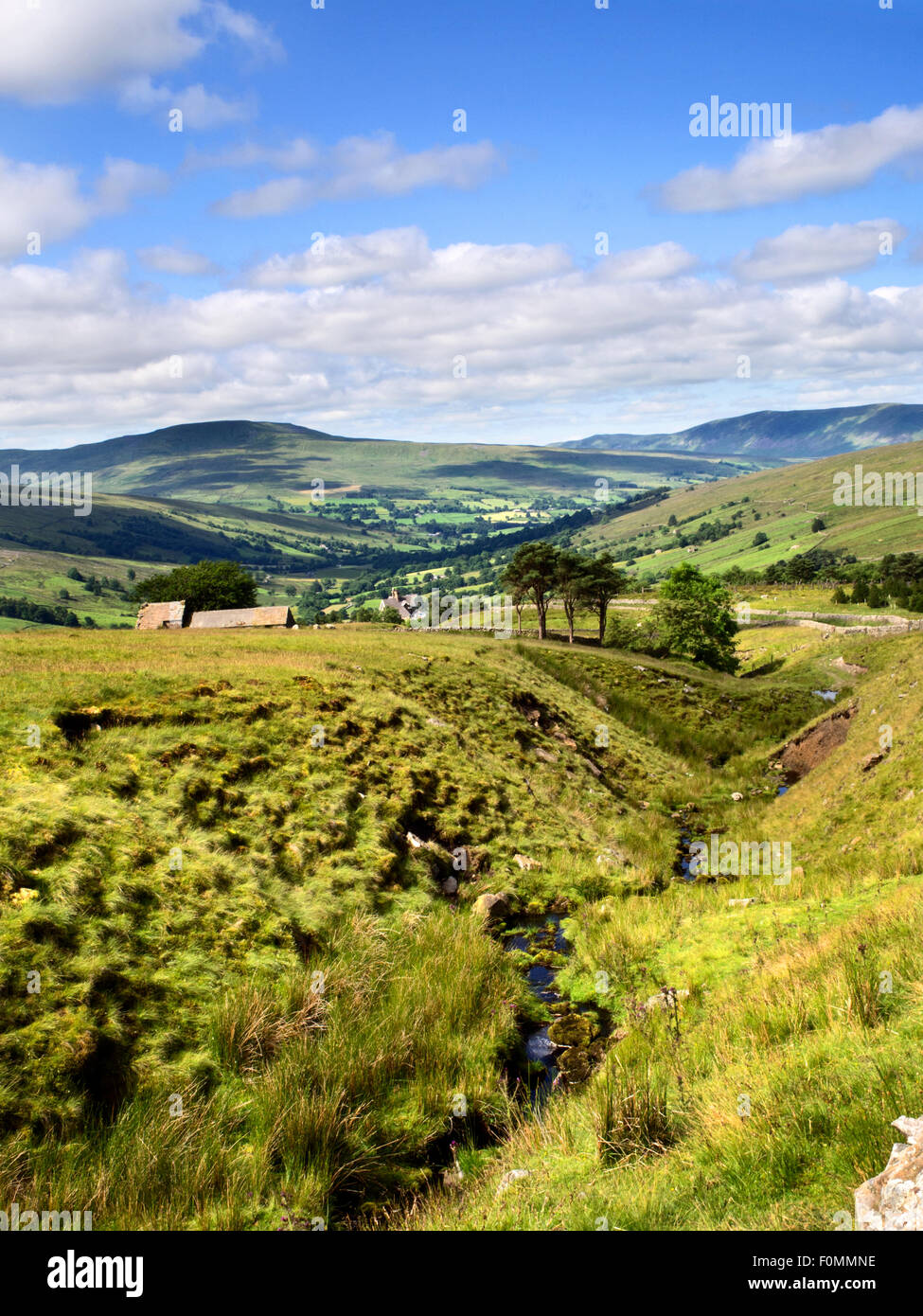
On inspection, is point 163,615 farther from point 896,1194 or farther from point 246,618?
point 896,1194

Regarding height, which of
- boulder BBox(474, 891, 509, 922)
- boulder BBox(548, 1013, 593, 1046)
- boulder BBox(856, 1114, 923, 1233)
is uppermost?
boulder BBox(856, 1114, 923, 1233)

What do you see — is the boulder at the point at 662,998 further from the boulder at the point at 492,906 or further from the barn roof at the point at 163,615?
the barn roof at the point at 163,615

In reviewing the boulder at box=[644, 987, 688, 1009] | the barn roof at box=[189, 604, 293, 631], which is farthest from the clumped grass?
the barn roof at box=[189, 604, 293, 631]

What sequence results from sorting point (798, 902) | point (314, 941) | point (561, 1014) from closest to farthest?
1. point (561, 1014)
2. point (314, 941)
3. point (798, 902)

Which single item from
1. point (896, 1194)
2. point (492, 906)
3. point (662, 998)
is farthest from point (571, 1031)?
point (896, 1194)

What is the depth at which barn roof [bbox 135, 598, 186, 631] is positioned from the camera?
6538cm

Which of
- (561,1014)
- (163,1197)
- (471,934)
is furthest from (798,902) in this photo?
(163,1197)

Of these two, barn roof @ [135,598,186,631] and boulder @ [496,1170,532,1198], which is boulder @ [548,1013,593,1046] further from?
barn roof @ [135,598,186,631]

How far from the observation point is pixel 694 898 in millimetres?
16250

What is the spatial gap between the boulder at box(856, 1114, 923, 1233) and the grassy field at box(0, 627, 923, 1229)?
469 millimetres

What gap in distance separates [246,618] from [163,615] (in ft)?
26.1
